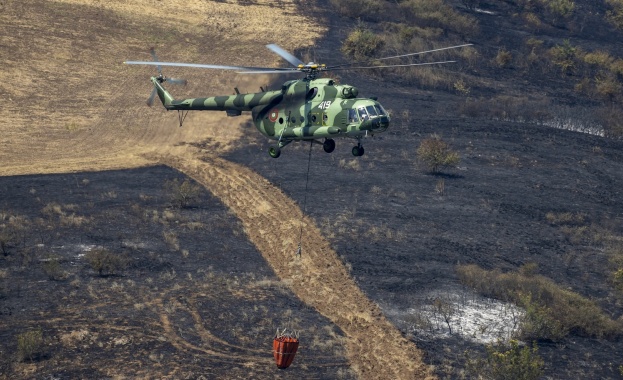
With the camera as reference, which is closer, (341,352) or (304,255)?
(341,352)

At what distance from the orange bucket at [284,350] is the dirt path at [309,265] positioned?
2.54 meters

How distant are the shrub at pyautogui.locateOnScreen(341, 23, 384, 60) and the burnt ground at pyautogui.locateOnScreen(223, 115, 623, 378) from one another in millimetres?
10550

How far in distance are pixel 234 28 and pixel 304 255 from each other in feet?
120

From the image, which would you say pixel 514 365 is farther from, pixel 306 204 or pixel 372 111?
pixel 306 204

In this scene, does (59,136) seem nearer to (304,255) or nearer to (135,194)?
(135,194)

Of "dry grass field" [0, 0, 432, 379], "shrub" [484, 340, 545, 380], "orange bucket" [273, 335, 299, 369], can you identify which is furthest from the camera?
"dry grass field" [0, 0, 432, 379]

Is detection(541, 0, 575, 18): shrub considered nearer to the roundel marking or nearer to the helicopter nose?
the roundel marking

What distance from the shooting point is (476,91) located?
60688 mm

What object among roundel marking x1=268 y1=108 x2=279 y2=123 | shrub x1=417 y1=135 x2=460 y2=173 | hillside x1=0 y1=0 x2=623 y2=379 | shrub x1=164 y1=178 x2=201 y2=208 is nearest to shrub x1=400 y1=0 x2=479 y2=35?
hillside x1=0 y1=0 x2=623 y2=379

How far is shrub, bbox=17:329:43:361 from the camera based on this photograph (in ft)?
82.1

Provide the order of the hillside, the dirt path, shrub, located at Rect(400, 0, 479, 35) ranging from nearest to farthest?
the dirt path, the hillside, shrub, located at Rect(400, 0, 479, 35)

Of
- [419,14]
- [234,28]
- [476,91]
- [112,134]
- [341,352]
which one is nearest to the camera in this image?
[341,352]

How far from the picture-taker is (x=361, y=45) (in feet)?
204

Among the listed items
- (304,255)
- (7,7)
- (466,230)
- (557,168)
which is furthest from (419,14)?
(304,255)
